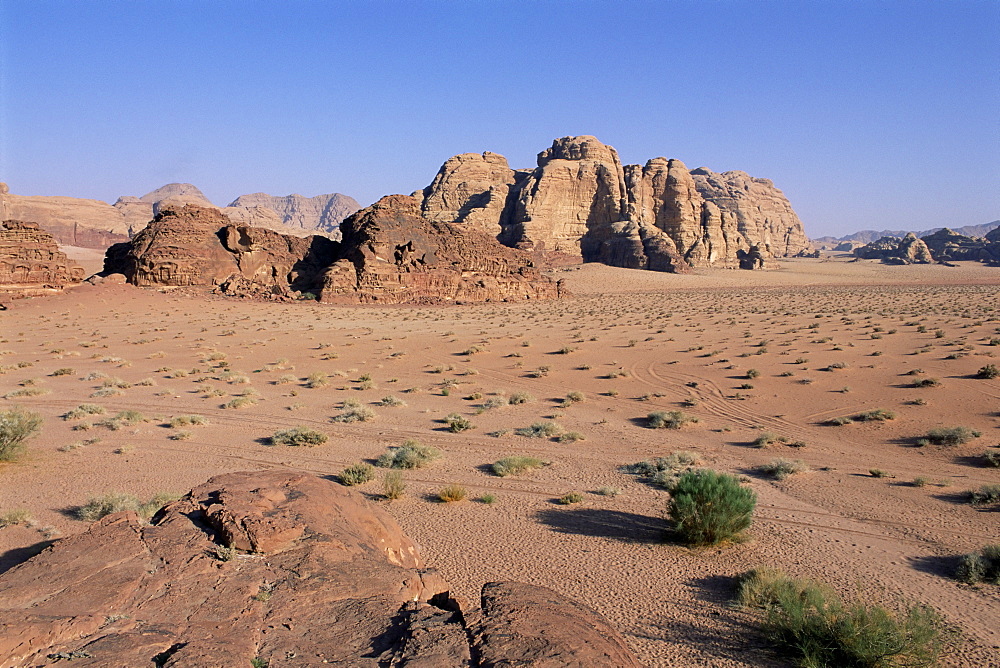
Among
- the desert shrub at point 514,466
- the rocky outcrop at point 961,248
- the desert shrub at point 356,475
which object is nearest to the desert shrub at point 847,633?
the desert shrub at point 514,466

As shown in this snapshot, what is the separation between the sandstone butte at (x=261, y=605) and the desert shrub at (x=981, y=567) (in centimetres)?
455

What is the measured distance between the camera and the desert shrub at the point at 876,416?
12703 mm

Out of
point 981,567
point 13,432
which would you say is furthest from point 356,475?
point 981,567

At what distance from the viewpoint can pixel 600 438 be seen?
39.4 ft

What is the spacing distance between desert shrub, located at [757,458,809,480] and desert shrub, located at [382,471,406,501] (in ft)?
20.6

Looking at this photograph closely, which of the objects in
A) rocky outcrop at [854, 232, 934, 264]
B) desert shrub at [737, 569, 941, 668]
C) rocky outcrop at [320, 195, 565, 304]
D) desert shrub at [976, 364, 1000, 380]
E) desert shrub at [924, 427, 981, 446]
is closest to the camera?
desert shrub at [737, 569, 941, 668]

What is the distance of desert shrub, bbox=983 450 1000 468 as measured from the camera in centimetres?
967

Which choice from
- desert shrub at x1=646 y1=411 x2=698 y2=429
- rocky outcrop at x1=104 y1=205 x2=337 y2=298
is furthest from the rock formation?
desert shrub at x1=646 y1=411 x2=698 y2=429

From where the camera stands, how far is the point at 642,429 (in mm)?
12820

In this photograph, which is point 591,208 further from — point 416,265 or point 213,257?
point 213,257

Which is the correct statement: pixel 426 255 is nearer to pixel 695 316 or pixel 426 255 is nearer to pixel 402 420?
pixel 695 316

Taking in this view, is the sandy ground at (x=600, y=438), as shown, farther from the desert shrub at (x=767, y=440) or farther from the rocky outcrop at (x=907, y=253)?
the rocky outcrop at (x=907, y=253)

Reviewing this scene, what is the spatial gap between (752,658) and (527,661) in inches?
99.1

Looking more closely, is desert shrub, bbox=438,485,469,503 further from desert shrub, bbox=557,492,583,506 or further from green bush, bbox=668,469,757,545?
green bush, bbox=668,469,757,545
